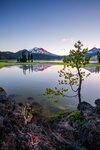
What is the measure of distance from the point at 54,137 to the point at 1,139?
3380 millimetres

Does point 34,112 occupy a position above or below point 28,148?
below

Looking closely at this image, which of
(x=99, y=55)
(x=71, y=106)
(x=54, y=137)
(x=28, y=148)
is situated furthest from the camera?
(x=99, y=55)

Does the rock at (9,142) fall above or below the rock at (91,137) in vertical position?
above

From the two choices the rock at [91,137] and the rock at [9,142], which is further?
the rock at [91,137]

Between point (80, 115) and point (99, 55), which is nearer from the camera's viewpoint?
point (80, 115)

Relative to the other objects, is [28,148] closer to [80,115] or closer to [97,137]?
[97,137]

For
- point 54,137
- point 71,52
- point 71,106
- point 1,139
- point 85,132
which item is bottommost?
point 71,106

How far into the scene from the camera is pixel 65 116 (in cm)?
2450

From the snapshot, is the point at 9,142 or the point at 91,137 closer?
the point at 9,142

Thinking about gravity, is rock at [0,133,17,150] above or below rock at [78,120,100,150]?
above

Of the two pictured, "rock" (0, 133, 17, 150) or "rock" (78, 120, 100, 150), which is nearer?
"rock" (0, 133, 17, 150)

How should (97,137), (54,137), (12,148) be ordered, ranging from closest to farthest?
(12,148) → (54,137) → (97,137)

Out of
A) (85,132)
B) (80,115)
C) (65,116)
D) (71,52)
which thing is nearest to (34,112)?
(65,116)

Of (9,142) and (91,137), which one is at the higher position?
(9,142)
